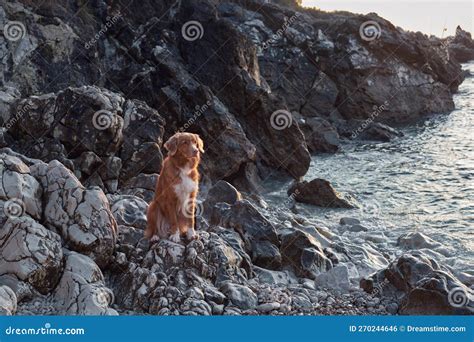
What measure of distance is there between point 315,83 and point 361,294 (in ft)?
98.2

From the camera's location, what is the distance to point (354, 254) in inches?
538

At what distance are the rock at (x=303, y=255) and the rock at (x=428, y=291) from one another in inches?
66.3

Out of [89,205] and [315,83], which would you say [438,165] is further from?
[89,205]

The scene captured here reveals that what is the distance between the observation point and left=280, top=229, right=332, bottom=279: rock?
1137 cm

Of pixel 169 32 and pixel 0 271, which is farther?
pixel 169 32

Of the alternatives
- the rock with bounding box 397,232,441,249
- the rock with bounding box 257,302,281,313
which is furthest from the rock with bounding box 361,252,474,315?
the rock with bounding box 397,232,441,249

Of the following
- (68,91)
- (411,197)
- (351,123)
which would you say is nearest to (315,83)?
(351,123)

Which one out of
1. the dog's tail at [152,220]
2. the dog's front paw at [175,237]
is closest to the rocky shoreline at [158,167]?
the dog's front paw at [175,237]

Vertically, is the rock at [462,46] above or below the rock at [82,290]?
above

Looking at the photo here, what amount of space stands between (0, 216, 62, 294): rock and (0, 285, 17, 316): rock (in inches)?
13.5

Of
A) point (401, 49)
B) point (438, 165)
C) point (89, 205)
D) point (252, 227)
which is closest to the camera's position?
point (89, 205)

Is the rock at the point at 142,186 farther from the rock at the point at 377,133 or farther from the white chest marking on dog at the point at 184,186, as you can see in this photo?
the rock at the point at 377,133

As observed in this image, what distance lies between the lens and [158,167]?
16797mm

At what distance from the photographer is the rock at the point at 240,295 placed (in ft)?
28.8
